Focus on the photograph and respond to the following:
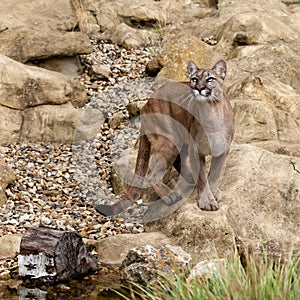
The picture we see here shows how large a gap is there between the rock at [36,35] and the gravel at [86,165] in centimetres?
57

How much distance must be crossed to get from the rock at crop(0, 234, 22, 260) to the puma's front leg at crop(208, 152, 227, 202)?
192 cm

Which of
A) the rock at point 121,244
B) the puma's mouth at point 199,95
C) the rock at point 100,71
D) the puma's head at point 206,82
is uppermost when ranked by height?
the puma's head at point 206,82

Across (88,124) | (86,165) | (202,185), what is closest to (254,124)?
(202,185)

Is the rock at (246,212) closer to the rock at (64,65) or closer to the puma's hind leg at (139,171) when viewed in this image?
the puma's hind leg at (139,171)

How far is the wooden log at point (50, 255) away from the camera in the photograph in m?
A: 6.42

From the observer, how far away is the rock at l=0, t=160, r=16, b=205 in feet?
27.1

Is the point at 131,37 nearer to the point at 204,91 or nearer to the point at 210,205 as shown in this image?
the point at 204,91

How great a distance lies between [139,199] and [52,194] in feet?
3.74

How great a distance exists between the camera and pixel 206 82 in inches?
265

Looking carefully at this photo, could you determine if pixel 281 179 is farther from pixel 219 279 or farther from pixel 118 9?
pixel 118 9

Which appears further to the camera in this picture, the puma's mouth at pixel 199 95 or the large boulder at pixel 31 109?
the large boulder at pixel 31 109

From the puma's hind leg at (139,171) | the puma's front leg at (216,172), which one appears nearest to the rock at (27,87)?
the puma's hind leg at (139,171)

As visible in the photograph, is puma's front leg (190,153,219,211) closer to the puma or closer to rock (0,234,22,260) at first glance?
the puma

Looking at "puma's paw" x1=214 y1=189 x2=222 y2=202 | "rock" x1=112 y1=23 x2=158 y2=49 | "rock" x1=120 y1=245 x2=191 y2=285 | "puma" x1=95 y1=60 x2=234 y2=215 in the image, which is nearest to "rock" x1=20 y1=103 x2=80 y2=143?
"puma" x1=95 y1=60 x2=234 y2=215
